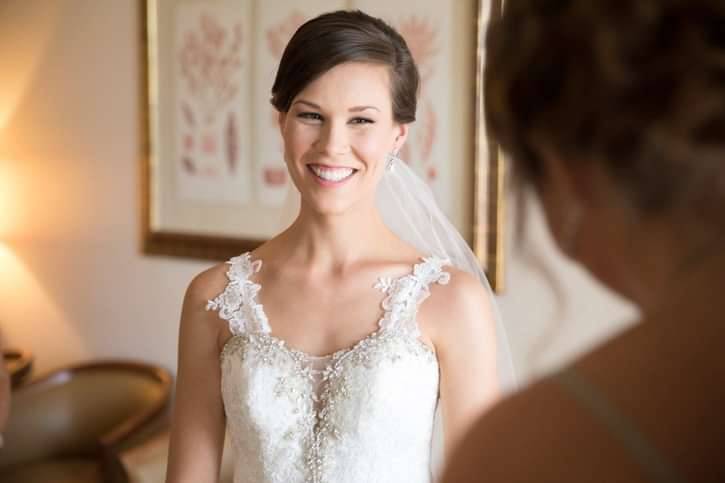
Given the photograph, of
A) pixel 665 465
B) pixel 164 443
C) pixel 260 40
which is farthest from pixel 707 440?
pixel 260 40

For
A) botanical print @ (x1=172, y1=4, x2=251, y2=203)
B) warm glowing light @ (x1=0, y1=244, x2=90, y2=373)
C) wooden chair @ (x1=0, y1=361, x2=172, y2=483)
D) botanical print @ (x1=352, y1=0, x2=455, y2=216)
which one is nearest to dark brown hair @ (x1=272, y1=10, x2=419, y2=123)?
botanical print @ (x1=352, y1=0, x2=455, y2=216)

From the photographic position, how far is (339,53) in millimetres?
1625

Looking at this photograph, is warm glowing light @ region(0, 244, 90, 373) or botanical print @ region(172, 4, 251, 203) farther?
warm glowing light @ region(0, 244, 90, 373)

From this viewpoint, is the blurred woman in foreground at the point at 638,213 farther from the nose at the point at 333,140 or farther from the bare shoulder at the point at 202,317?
the bare shoulder at the point at 202,317

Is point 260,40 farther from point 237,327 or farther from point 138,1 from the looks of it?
point 237,327

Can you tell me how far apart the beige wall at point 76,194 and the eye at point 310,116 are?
2112 millimetres

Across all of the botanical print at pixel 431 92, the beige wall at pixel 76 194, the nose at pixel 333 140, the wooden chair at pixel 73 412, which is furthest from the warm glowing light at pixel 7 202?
the nose at pixel 333 140

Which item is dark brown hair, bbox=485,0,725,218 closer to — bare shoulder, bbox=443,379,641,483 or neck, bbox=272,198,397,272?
bare shoulder, bbox=443,379,641,483

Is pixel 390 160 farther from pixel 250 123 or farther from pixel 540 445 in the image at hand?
pixel 250 123

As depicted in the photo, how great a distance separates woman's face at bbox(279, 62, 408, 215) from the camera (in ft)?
5.33

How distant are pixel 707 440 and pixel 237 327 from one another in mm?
1263

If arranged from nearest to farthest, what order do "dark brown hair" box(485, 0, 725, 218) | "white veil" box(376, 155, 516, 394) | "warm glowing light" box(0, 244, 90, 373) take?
"dark brown hair" box(485, 0, 725, 218) → "white veil" box(376, 155, 516, 394) → "warm glowing light" box(0, 244, 90, 373)

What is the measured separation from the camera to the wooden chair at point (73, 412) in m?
3.70

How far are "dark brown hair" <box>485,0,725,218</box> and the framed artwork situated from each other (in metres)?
2.07
